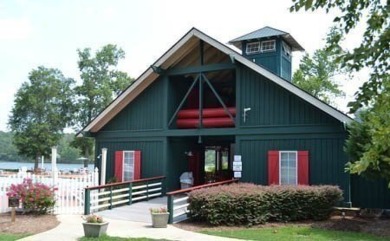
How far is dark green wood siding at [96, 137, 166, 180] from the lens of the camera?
18219 millimetres

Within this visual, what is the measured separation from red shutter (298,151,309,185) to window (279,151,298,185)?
0.26 metres

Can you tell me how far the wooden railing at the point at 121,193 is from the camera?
14392 mm

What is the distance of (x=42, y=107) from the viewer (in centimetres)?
4494

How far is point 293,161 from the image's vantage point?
15.5 m

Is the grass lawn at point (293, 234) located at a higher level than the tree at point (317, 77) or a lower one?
lower

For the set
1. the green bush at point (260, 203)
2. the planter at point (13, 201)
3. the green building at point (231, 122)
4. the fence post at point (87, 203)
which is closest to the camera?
the green bush at point (260, 203)

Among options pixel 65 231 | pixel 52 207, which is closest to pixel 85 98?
pixel 52 207

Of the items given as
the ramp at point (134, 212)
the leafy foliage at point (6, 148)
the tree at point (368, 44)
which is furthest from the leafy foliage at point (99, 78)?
the leafy foliage at point (6, 148)

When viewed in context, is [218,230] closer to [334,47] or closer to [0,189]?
[0,189]

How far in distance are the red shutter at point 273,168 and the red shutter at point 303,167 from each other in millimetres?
790

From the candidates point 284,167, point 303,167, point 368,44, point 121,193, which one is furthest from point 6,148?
point 368,44

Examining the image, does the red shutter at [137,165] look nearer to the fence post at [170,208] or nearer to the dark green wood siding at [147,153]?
the dark green wood siding at [147,153]

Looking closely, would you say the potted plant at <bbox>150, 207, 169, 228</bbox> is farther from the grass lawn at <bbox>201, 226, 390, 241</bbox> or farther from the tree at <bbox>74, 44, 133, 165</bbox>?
the tree at <bbox>74, 44, 133, 165</bbox>

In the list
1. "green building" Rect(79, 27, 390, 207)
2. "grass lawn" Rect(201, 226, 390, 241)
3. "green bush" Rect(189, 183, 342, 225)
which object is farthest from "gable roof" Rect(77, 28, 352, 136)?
"grass lawn" Rect(201, 226, 390, 241)
